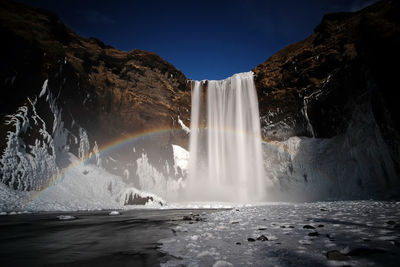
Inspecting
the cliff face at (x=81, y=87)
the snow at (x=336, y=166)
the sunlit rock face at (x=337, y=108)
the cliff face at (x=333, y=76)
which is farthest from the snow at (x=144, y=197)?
the cliff face at (x=333, y=76)

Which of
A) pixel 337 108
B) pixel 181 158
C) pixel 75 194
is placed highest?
pixel 337 108

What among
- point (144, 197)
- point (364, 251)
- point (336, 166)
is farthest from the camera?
point (336, 166)

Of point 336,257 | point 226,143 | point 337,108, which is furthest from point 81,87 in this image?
point 337,108

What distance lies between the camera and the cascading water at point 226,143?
2888cm

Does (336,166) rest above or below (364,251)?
above

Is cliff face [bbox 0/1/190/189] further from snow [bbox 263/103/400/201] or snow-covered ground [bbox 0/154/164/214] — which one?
snow [bbox 263/103/400/201]

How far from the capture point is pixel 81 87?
2495cm

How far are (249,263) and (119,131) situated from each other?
95.4 feet

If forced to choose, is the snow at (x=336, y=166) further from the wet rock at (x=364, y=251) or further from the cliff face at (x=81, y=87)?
the wet rock at (x=364, y=251)

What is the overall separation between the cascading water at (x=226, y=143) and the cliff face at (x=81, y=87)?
3022 mm

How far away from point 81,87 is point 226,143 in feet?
66.7

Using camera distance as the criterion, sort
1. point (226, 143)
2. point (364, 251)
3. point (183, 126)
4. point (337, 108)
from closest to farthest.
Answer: point (364, 251)
point (337, 108)
point (226, 143)
point (183, 126)

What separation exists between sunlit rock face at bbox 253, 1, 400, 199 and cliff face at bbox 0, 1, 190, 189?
1408 centimetres

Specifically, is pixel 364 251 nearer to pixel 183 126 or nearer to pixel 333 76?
pixel 333 76
